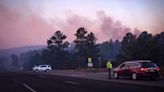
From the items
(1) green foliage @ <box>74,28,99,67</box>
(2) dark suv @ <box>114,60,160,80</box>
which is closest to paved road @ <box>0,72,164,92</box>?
(2) dark suv @ <box>114,60,160,80</box>

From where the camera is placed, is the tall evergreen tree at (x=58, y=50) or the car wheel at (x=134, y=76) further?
the tall evergreen tree at (x=58, y=50)

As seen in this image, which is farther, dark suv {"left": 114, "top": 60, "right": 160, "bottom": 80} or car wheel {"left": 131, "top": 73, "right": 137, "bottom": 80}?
car wheel {"left": 131, "top": 73, "right": 137, "bottom": 80}

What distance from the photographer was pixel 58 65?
4914 inches

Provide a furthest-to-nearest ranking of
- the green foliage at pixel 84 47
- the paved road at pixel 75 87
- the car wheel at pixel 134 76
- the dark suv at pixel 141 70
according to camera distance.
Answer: the green foliage at pixel 84 47
the car wheel at pixel 134 76
the dark suv at pixel 141 70
the paved road at pixel 75 87

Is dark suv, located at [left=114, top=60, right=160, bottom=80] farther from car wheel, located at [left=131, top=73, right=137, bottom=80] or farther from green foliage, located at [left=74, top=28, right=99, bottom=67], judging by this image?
green foliage, located at [left=74, top=28, right=99, bottom=67]

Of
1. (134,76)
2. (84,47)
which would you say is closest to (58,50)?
(84,47)

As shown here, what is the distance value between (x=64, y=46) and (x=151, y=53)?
48350mm

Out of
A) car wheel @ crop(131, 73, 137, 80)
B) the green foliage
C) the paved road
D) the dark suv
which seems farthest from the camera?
the green foliage

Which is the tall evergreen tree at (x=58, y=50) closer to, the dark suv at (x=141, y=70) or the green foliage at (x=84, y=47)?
the green foliage at (x=84, y=47)

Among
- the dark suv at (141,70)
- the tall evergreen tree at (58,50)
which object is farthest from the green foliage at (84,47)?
the dark suv at (141,70)

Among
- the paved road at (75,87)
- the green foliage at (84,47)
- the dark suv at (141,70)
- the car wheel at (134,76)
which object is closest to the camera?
the paved road at (75,87)

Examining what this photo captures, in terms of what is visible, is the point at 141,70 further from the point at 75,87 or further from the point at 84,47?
the point at 84,47

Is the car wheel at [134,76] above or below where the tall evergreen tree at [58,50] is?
below

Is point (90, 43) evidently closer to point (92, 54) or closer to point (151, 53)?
point (92, 54)
